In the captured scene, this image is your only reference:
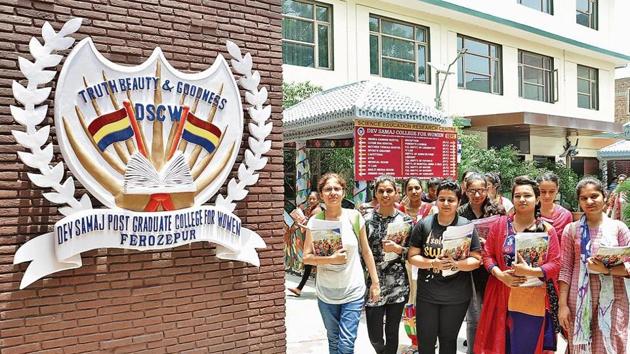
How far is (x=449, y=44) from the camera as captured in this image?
18000mm

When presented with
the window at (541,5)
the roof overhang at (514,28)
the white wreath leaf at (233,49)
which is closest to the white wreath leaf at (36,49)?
the white wreath leaf at (233,49)

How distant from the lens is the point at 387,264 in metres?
4.84

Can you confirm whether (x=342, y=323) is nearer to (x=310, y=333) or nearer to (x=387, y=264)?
(x=387, y=264)

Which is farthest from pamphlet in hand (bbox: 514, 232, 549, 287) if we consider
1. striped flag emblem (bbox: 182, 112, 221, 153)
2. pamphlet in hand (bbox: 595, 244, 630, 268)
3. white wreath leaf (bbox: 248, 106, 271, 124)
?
striped flag emblem (bbox: 182, 112, 221, 153)

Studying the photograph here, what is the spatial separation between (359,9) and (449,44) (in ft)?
12.4

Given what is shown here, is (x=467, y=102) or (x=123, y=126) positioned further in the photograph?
(x=467, y=102)

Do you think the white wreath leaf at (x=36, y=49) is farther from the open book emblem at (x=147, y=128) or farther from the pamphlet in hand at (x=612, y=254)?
the pamphlet in hand at (x=612, y=254)

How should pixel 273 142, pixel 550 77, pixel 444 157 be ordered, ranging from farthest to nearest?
pixel 550 77, pixel 444 157, pixel 273 142

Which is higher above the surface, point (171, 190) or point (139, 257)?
point (171, 190)

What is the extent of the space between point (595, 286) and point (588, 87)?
22670 mm

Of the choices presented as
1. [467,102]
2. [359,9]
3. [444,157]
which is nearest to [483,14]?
[467,102]

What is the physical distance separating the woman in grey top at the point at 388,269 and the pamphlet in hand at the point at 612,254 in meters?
1.48

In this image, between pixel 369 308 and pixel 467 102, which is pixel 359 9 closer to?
pixel 467 102

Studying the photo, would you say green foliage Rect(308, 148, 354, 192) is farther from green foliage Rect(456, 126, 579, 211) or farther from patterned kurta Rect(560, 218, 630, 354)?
patterned kurta Rect(560, 218, 630, 354)
